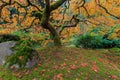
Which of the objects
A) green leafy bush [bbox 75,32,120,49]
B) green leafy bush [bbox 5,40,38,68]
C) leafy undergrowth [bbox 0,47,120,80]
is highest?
green leafy bush [bbox 5,40,38,68]

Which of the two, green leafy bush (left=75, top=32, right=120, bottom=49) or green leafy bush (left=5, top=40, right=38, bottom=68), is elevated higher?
green leafy bush (left=5, top=40, right=38, bottom=68)

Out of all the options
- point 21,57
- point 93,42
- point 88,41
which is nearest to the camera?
point 21,57

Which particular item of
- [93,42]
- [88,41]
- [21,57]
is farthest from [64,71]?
[93,42]

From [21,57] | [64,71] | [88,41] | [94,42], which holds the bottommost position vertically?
[94,42]

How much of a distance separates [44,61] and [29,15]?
5520mm

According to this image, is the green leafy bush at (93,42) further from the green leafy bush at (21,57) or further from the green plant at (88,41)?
the green leafy bush at (21,57)

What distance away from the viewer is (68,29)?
12.7 m

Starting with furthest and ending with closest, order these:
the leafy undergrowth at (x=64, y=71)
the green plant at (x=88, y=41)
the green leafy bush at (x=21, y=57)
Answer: the green plant at (x=88, y=41), the green leafy bush at (x=21, y=57), the leafy undergrowth at (x=64, y=71)

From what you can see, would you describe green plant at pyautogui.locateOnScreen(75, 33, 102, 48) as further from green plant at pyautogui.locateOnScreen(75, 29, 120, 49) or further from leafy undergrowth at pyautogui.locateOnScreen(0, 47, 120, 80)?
leafy undergrowth at pyautogui.locateOnScreen(0, 47, 120, 80)

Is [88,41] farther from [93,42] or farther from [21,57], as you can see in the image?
[21,57]

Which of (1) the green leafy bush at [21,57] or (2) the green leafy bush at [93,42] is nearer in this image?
(1) the green leafy bush at [21,57]

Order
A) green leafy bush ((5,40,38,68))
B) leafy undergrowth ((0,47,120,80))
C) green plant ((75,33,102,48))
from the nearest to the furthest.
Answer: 1. leafy undergrowth ((0,47,120,80))
2. green leafy bush ((5,40,38,68))
3. green plant ((75,33,102,48))

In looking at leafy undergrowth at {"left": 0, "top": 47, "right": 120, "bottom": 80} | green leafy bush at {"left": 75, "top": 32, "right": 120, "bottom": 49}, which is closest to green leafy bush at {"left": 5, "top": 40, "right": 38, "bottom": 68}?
leafy undergrowth at {"left": 0, "top": 47, "right": 120, "bottom": 80}

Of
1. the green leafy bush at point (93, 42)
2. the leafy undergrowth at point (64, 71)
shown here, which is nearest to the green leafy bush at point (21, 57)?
the leafy undergrowth at point (64, 71)
